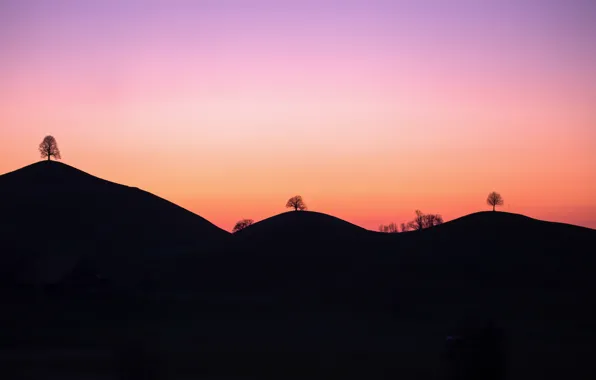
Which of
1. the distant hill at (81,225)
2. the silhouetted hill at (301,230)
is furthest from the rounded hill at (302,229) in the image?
the distant hill at (81,225)

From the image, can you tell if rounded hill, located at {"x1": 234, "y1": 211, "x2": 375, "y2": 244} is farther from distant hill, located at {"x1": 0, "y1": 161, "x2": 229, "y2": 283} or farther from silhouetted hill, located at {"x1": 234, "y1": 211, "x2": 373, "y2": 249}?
distant hill, located at {"x1": 0, "y1": 161, "x2": 229, "y2": 283}

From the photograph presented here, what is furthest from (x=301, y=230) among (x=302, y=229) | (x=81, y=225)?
(x=81, y=225)

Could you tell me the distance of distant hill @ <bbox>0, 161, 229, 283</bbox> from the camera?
79.8 metres

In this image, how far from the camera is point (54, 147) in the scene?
399ft

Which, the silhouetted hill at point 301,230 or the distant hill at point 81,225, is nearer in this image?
the distant hill at point 81,225

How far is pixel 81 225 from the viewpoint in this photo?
99812 millimetres

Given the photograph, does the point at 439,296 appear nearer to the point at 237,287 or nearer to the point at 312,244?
the point at 237,287

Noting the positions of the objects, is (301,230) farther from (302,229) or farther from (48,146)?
(48,146)

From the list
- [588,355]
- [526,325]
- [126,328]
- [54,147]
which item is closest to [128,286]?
[126,328]

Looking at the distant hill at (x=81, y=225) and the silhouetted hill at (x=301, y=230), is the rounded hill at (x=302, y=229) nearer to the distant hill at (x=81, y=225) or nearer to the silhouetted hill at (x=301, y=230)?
the silhouetted hill at (x=301, y=230)

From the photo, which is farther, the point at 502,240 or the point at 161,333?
the point at 502,240

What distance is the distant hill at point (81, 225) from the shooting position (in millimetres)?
79750

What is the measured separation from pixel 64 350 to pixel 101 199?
235ft

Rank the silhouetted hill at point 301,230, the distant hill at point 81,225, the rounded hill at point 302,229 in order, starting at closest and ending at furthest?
the distant hill at point 81,225 → the silhouetted hill at point 301,230 → the rounded hill at point 302,229
